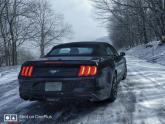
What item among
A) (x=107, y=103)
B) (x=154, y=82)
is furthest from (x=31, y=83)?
(x=154, y=82)

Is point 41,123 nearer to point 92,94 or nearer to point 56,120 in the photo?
point 56,120

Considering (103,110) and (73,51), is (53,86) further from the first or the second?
(73,51)

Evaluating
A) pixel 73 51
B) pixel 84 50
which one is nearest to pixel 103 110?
pixel 84 50

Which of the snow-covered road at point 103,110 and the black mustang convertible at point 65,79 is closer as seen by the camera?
the snow-covered road at point 103,110

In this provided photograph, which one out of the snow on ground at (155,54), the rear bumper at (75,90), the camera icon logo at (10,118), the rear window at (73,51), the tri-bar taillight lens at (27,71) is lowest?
the snow on ground at (155,54)

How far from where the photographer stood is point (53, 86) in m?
5.86

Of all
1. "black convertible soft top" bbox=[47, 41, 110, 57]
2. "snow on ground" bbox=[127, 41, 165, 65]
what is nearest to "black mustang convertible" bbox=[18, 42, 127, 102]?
"black convertible soft top" bbox=[47, 41, 110, 57]

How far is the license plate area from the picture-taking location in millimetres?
5816

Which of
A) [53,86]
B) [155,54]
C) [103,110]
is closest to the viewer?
[53,86]

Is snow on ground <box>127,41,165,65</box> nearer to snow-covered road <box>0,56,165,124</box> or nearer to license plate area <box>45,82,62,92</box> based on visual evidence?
snow-covered road <box>0,56,165,124</box>

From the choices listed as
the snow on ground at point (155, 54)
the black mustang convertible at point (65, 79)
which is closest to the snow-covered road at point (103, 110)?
the black mustang convertible at point (65, 79)

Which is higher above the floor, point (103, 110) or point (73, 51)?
point (73, 51)

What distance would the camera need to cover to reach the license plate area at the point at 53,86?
5.82m

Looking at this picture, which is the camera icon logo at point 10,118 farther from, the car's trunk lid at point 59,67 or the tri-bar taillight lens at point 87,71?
the tri-bar taillight lens at point 87,71
